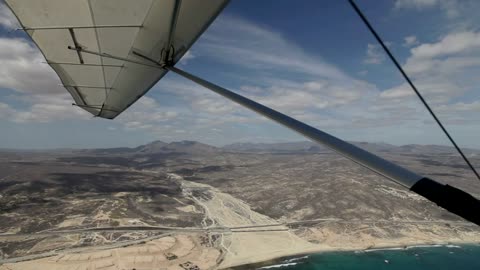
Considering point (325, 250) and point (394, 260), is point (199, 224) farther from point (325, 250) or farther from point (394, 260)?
point (394, 260)

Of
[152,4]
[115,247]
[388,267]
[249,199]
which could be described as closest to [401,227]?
[388,267]

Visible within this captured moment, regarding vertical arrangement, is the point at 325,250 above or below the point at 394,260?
above

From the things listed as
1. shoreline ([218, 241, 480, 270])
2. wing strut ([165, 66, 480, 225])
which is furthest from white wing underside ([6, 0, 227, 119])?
shoreline ([218, 241, 480, 270])

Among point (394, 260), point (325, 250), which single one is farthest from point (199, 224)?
point (394, 260)

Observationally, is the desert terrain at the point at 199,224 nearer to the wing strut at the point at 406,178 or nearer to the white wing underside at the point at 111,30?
the white wing underside at the point at 111,30

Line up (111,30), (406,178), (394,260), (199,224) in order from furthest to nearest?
(199,224), (394,260), (111,30), (406,178)

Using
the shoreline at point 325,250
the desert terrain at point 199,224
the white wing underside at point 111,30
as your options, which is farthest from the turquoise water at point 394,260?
the white wing underside at point 111,30
